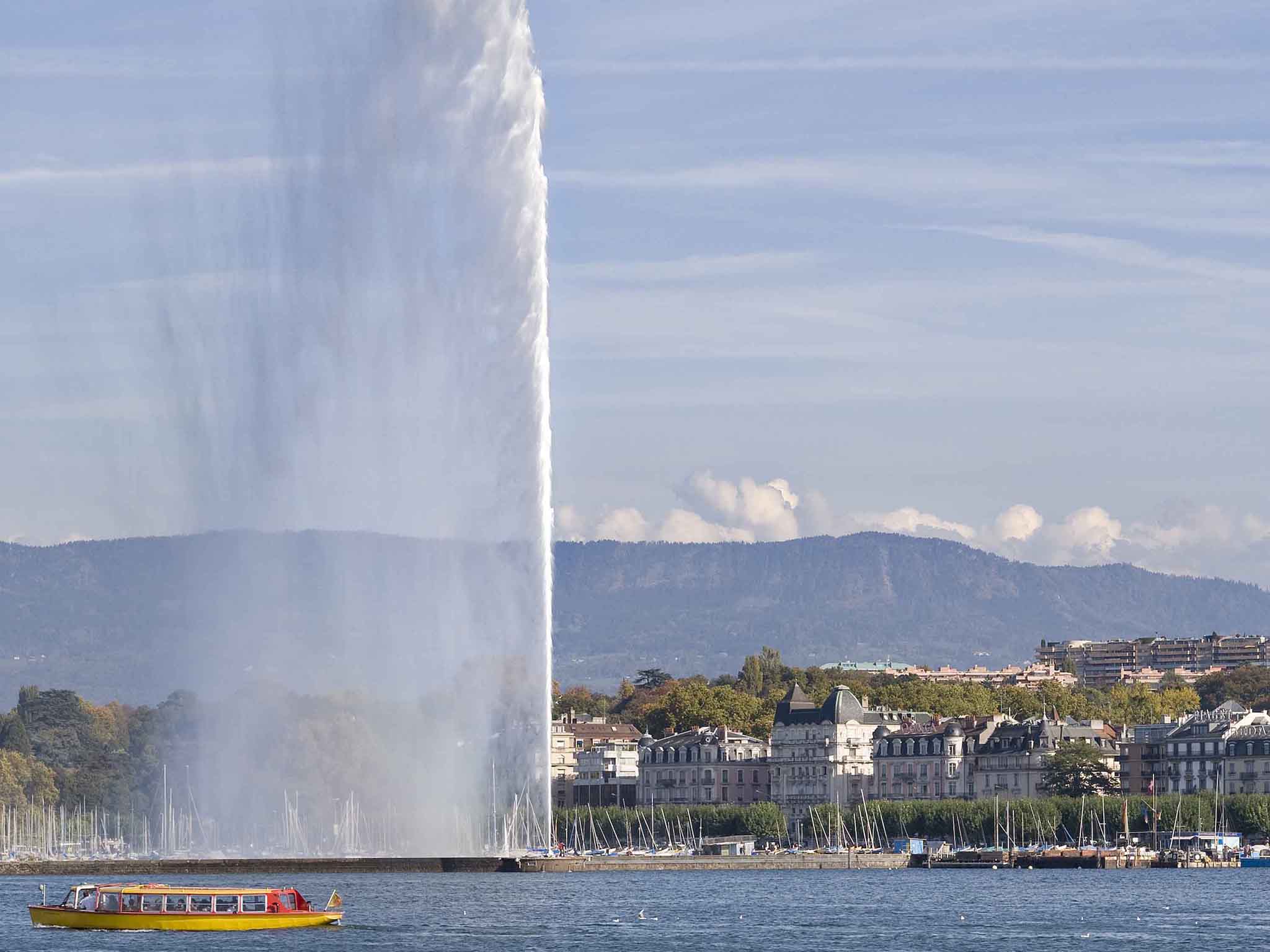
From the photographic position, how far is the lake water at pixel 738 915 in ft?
220

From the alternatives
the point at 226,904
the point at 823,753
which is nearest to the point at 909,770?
the point at 823,753

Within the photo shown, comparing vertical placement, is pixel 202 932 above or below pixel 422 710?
below

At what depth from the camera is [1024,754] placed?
154 meters

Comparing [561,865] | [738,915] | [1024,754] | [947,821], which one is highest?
[1024,754]

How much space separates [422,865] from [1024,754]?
209ft

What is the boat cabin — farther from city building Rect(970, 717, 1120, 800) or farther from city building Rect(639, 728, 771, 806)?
city building Rect(639, 728, 771, 806)

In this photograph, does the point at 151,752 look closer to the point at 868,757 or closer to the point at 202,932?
the point at 868,757

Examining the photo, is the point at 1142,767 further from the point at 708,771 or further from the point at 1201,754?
the point at 708,771

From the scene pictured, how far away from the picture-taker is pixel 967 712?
186625 millimetres

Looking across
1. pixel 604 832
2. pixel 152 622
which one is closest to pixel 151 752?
pixel 152 622

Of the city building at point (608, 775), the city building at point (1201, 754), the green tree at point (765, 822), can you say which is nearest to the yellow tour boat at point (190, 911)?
the green tree at point (765, 822)

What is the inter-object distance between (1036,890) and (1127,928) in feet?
80.9

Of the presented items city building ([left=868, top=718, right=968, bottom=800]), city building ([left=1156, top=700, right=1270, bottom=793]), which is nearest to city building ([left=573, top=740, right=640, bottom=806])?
city building ([left=868, top=718, right=968, bottom=800])

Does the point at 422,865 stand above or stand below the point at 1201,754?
below
